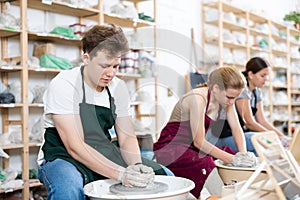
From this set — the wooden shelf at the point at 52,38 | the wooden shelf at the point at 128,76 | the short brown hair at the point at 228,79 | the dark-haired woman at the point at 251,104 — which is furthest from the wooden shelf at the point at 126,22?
the short brown hair at the point at 228,79

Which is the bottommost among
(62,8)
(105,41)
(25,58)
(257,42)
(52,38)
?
(105,41)

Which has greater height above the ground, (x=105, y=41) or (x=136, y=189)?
(x=105, y=41)

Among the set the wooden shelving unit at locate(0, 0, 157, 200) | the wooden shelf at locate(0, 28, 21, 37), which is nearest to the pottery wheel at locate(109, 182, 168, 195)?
the wooden shelving unit at locate(0, 0, 157, 200)

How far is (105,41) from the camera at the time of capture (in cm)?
170

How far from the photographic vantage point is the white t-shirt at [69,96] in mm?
1677

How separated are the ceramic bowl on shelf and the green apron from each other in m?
0.07

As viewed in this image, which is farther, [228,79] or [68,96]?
[228,79]

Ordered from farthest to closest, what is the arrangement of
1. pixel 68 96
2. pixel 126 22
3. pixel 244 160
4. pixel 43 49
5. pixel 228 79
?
pixel 126 22, pixel 43 49, pixel 228 79, pixel 244 160, pixel 68 96

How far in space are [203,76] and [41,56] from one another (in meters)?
1.88

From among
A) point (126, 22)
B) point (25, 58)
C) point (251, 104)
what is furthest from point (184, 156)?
point (126, 22)

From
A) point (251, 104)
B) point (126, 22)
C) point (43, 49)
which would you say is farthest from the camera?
point (126, 22)

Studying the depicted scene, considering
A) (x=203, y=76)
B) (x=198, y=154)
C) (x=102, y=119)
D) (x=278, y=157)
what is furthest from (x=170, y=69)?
(x=278, y=157)

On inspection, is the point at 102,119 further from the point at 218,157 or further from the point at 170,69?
the point at 170,69

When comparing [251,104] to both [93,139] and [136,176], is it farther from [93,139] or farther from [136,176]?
[136,176]
